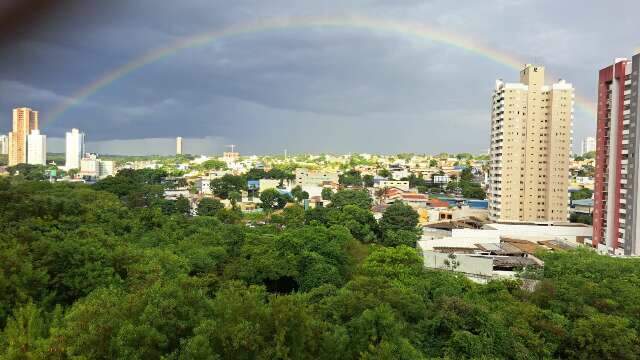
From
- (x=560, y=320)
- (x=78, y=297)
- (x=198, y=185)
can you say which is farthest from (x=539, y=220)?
(x=198, y=185)

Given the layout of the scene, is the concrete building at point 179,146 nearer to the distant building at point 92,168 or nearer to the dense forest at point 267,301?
the distant building at point 92,168

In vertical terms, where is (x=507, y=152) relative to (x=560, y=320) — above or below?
above

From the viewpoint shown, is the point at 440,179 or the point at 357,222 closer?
the point at 357,222

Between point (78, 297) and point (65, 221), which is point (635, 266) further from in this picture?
point (65, 221)

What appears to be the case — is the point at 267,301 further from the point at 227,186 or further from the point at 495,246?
the point at 227,186

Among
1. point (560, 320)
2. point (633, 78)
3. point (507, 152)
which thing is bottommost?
point (560, 320)

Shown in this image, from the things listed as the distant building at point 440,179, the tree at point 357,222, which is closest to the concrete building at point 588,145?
the distant building at point 440,179

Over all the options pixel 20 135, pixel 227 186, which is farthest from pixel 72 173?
pixel 227 186
